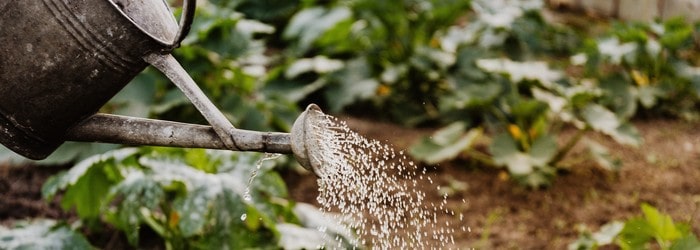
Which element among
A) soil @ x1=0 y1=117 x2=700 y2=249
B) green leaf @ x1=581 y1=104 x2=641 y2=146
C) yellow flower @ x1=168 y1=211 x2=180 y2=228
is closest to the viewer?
yellow flower @ x1=168 y1=211 x2=180 y2=228

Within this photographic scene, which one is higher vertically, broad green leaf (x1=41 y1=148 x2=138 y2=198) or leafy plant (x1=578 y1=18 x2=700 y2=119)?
broad green leaf (x1=41 y1=148 x2=138 y2=198)

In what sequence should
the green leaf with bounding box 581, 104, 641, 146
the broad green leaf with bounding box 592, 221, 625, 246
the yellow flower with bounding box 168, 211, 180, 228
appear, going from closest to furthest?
the broad green leaf with bounding box 592, 221, 625, 246, the yellow flower with bounding box 168, 211, 180, 228, the green leaf with bounding box 581, 104, 641, 146

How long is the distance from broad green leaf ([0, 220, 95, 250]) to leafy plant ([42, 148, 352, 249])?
0.38ft

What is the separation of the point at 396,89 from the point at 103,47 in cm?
294

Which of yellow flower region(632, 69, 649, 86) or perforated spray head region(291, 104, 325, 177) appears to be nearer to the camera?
perforated spray head region(291, 104, 325, 177)

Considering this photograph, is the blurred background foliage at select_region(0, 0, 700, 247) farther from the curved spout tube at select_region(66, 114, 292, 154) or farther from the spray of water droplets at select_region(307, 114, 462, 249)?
the curved spout tube at select_region(66, 114, 292, 154)

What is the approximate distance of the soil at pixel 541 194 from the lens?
118 inches

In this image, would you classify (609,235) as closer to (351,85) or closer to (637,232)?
(637,232)

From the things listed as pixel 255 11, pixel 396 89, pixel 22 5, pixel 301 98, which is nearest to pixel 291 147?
pixel 22 5

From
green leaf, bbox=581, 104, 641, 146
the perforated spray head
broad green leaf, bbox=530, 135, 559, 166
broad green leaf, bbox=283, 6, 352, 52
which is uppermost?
the perforated spray head

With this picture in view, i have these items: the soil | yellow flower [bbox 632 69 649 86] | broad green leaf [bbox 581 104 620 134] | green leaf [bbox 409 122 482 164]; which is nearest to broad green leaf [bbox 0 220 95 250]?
the soil

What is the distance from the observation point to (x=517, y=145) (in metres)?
3.56

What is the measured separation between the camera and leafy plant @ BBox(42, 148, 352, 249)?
7.26 ft

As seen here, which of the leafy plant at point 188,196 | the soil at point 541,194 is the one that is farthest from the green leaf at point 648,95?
the leafy plant at point 188,196
